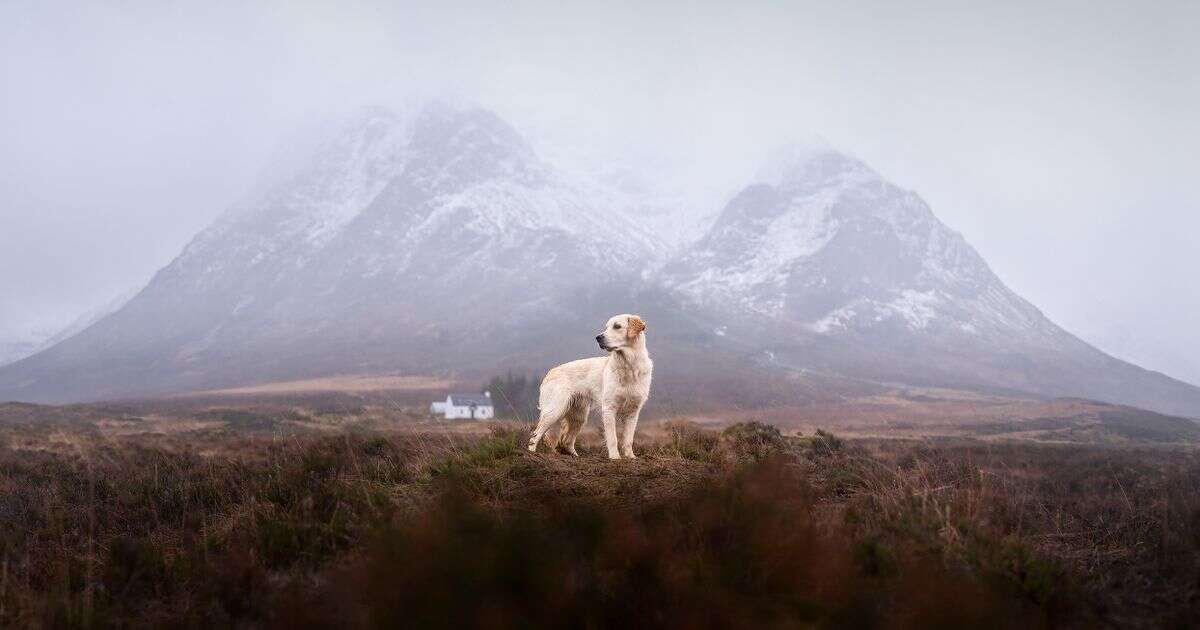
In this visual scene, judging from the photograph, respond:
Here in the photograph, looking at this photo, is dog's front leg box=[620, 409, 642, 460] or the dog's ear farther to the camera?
dog's front leg box=[620, 409, 642, 460]

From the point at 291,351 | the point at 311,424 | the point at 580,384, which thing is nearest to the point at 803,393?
the point at 311,424

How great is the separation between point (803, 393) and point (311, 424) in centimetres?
6078

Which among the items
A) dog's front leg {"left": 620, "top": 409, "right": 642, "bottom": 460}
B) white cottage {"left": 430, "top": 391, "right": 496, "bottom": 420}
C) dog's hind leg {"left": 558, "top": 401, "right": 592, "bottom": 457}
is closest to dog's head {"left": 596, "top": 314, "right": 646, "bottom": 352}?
dog's front leg {"left": 620, "top": 409, "right": 642, "bottom": 460}

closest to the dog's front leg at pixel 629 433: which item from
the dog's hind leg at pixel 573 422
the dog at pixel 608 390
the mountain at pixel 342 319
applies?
the dog at pixel 608 390

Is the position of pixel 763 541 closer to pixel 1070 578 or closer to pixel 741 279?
pixel 1070 578

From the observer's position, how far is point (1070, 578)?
418 centimetres

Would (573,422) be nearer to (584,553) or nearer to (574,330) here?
(584,553)

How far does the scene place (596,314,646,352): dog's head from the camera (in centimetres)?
796

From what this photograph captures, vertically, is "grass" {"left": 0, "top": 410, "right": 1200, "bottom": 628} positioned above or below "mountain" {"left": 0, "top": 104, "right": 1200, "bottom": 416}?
below

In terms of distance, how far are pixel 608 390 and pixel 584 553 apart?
4.59 metres

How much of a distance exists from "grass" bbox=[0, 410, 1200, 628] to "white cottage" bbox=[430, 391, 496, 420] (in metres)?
50.9

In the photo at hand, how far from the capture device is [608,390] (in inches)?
324

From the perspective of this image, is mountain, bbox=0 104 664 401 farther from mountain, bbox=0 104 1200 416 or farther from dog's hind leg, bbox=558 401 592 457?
dog's hind leg, bbox=558 401 592 457

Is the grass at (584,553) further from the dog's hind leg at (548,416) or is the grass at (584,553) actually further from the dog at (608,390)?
the dog at (608,390)
